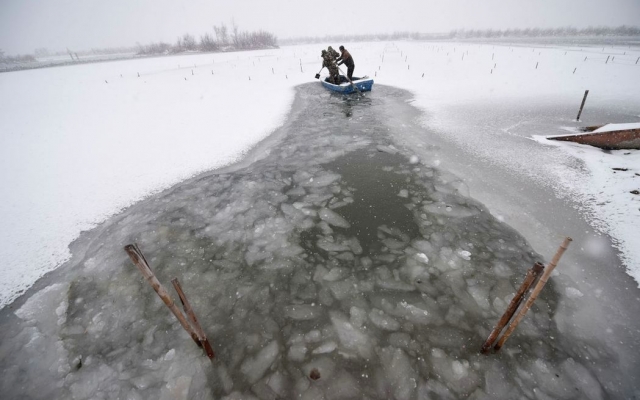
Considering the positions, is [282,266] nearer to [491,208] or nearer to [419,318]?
[419,318]

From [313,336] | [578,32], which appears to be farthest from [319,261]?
[578,32]

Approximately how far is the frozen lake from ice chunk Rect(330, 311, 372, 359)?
1cm

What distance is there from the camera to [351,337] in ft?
8.87

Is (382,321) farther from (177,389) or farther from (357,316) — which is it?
(177,389)

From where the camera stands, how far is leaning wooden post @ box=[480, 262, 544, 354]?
1.76 metres

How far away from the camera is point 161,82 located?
1639cm

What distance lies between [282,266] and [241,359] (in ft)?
3.96

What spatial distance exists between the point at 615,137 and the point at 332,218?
6534 mm

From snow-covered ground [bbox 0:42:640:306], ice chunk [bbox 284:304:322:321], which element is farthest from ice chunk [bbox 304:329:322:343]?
snow-covered ground [bbox 0:42:640:306]

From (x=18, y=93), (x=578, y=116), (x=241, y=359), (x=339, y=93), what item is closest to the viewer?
(x=241, y=359)

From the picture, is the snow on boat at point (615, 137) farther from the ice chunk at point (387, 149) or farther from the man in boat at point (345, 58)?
the man in boat at point (345, 58)

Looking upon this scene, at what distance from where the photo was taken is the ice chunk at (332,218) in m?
4.21

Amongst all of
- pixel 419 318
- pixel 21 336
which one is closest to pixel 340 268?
pixel 419 318

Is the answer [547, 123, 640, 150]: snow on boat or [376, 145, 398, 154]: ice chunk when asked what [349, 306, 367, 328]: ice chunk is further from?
[547, 123, 640, 150]: snow on boat
